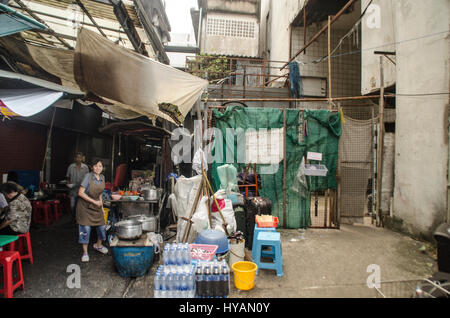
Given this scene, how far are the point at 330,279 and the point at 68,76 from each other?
24.7ft

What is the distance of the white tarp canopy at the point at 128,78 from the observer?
184 inches

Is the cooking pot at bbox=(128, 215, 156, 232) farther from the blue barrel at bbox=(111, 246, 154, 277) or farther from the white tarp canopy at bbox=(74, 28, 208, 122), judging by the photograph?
the white tarp canopy at bbox=(74, 28, 208, 122)

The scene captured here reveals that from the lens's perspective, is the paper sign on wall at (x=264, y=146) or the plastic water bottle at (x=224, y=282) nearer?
the plastic water bottle at (x=224, y=282)

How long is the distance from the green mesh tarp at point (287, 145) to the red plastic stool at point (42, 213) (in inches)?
198

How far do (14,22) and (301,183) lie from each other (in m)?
7.08

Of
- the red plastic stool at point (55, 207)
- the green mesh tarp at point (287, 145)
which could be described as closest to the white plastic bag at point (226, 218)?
the green mesh tarp at point (287, 145)

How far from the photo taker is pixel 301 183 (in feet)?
24.8

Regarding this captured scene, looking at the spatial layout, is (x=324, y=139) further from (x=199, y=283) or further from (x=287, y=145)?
(x=199, y=283)

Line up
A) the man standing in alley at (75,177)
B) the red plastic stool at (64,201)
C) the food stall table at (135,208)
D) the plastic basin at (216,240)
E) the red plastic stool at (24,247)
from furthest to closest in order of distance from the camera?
the red plastic stool at (64,201)
the man standing in alley at (75,177)
the food stall table at (135,208)
the red plastic stool at (24,247)
the plastic basin at (216,240)

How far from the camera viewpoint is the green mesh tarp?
7.53 m

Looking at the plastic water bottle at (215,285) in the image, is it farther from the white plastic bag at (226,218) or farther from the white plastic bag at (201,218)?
the white plastic bag at (226,218)
